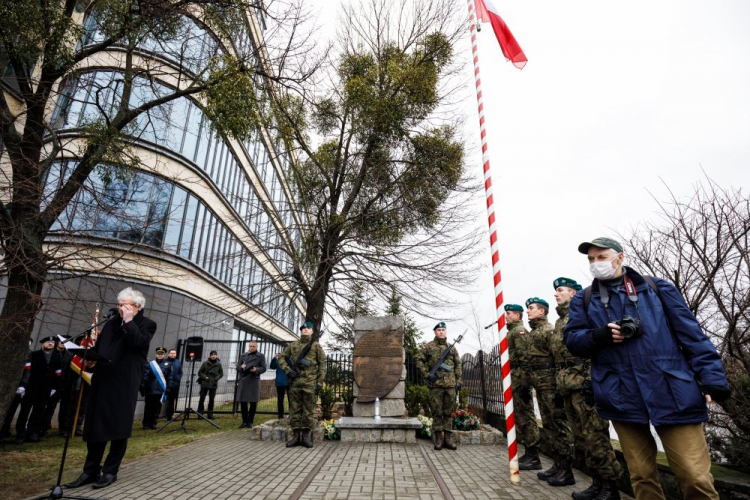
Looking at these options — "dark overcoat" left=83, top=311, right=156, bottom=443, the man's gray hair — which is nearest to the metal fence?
"dark overcoat" left=83, top=311, right=156, bottom=443

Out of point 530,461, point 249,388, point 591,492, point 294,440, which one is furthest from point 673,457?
point 249,388

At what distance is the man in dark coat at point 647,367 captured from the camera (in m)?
2.63

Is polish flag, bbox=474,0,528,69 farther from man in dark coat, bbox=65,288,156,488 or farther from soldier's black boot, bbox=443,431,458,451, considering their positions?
man in dark coat, bbox=65,288,156,488

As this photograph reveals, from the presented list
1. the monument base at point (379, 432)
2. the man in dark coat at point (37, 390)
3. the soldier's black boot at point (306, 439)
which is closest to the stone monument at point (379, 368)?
the monument base at point (379, 432)

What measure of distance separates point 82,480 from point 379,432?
5291 millimetres

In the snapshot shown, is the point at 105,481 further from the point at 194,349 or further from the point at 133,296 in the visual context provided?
the point at 194,349

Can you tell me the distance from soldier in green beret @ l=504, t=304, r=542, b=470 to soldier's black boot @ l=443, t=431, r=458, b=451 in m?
1.56

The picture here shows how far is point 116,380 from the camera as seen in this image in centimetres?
489

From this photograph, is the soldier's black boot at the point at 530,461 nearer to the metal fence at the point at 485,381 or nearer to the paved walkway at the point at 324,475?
the paved walkway at the point at 324,475

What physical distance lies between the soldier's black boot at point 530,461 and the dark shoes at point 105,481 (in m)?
5.40

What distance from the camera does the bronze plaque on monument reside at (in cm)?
946

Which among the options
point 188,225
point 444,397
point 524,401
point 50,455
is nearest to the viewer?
point 524,401

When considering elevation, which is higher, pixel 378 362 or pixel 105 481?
pixel 378 362

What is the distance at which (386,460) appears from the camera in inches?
256
